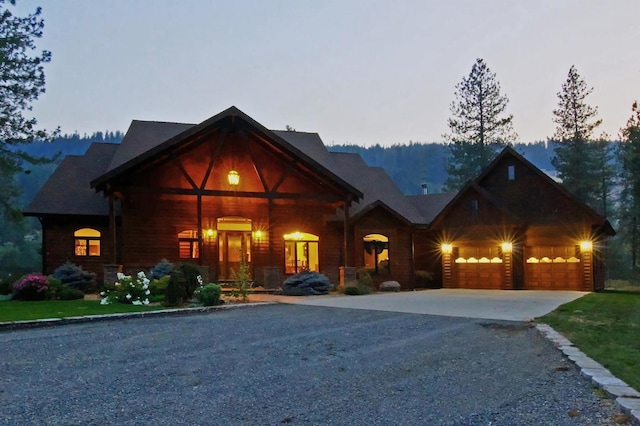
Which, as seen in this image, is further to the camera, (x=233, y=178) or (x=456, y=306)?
(x=233, y=178)

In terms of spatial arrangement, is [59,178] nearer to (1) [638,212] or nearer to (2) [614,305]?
(2) [614,305]

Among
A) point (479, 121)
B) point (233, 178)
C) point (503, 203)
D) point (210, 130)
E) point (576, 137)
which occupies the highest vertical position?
point (479, 121)

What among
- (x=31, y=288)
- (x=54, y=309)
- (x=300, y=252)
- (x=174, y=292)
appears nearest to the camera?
(x=54, y=309)

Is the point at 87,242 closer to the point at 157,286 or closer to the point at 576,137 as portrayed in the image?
the point at 157,286

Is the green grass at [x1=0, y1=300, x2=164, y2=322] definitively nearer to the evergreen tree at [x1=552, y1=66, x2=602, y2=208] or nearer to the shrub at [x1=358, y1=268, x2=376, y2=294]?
the shrub at [x1=358, y1=268, x2=376, y2=294]

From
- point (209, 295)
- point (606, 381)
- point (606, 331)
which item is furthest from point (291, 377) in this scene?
point (209, 295)

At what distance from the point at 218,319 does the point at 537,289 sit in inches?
560

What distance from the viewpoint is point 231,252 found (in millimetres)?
19953

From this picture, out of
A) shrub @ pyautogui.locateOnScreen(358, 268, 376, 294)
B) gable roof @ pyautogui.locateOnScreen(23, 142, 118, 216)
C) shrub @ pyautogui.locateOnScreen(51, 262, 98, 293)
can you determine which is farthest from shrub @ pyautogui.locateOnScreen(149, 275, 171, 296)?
shrub @ pyautogui.locateOnScreen(358, 268, 376, 294)

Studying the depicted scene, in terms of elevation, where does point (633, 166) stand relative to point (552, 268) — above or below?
above

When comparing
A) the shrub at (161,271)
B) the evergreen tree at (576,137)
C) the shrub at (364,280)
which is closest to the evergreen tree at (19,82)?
the shrub at (161,271)

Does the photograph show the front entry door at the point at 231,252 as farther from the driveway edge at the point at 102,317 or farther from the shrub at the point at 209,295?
the driveway edge at the point at 102,317

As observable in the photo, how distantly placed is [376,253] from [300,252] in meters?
3.10

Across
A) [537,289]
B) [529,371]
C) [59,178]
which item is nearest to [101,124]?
[59,178]
